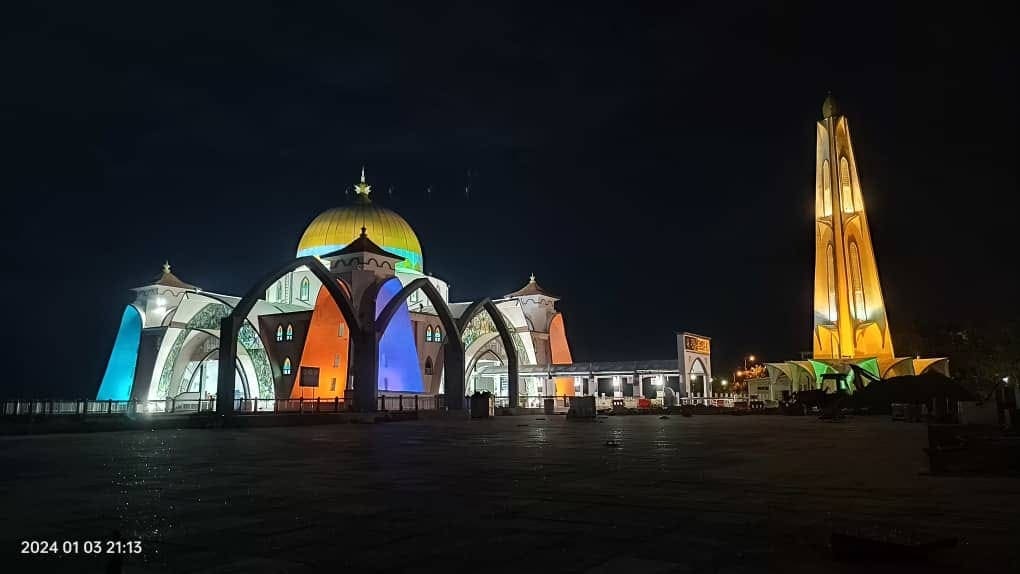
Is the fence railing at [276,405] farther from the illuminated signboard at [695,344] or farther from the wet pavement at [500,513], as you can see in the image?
the wet pavement at [500,513]

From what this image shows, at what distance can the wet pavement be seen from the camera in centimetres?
399

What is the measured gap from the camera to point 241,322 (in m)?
28.9

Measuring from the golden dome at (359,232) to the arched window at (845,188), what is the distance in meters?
31.4

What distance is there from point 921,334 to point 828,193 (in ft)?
73.5

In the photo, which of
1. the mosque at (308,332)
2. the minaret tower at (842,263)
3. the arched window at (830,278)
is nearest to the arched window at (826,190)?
the minaret tower at (842,263)

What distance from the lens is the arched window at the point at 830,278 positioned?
1984 inches

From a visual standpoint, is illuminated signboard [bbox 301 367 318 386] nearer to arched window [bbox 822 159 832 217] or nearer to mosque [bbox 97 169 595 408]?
mosque [bbox 97 169 595 408]

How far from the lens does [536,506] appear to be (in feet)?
19.2

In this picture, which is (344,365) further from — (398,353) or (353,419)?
(353,419)

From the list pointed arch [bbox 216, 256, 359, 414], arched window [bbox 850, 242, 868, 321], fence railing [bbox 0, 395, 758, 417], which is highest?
arched window [bbox 850, 242, 868, 321]

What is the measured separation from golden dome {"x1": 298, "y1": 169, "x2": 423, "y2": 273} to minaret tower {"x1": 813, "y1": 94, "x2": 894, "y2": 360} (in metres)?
30.0

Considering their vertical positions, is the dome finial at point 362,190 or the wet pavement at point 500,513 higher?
the dome finial at point 362,190

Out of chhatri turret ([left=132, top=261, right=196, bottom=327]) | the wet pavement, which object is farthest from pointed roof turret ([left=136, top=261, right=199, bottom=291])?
the wet pavement

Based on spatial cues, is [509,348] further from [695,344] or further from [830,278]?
[830,278]
